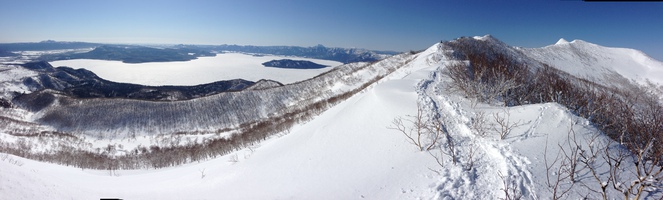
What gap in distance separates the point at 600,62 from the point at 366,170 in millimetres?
89523

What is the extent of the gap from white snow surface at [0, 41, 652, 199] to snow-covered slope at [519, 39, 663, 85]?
194ft

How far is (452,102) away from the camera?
13.4 meters

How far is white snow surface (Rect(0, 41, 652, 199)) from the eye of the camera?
7.06 metres

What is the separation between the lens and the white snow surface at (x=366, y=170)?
706 centimetres

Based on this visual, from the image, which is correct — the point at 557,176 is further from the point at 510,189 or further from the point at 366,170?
the point at 366,170

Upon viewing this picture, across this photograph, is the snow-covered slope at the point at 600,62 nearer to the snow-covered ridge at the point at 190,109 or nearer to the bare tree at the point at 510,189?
the snow-covered ridge at the point at 190,109

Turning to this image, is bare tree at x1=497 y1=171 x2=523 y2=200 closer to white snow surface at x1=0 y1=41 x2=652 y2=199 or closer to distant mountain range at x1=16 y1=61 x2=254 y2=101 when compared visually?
white snow surface at x1=0 y1=41 x2=652 y2=199

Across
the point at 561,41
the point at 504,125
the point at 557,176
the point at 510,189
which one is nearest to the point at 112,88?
the point at 504,125

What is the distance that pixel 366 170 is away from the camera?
8.39 meters

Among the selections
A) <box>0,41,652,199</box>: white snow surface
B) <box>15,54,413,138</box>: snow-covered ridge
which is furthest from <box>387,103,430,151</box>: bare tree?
<box>15,54,413,138</box>: snow-covered ridge

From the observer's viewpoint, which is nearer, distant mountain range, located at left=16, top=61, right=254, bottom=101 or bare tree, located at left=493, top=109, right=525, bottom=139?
bare tree, located at left=493, top=109, right=525, bottom=139

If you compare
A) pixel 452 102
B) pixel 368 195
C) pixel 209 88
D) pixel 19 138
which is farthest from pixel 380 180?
pixel 209 88

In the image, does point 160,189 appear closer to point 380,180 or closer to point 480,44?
point 380,180

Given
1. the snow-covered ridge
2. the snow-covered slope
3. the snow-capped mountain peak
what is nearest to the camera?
the snow-covered ridge
